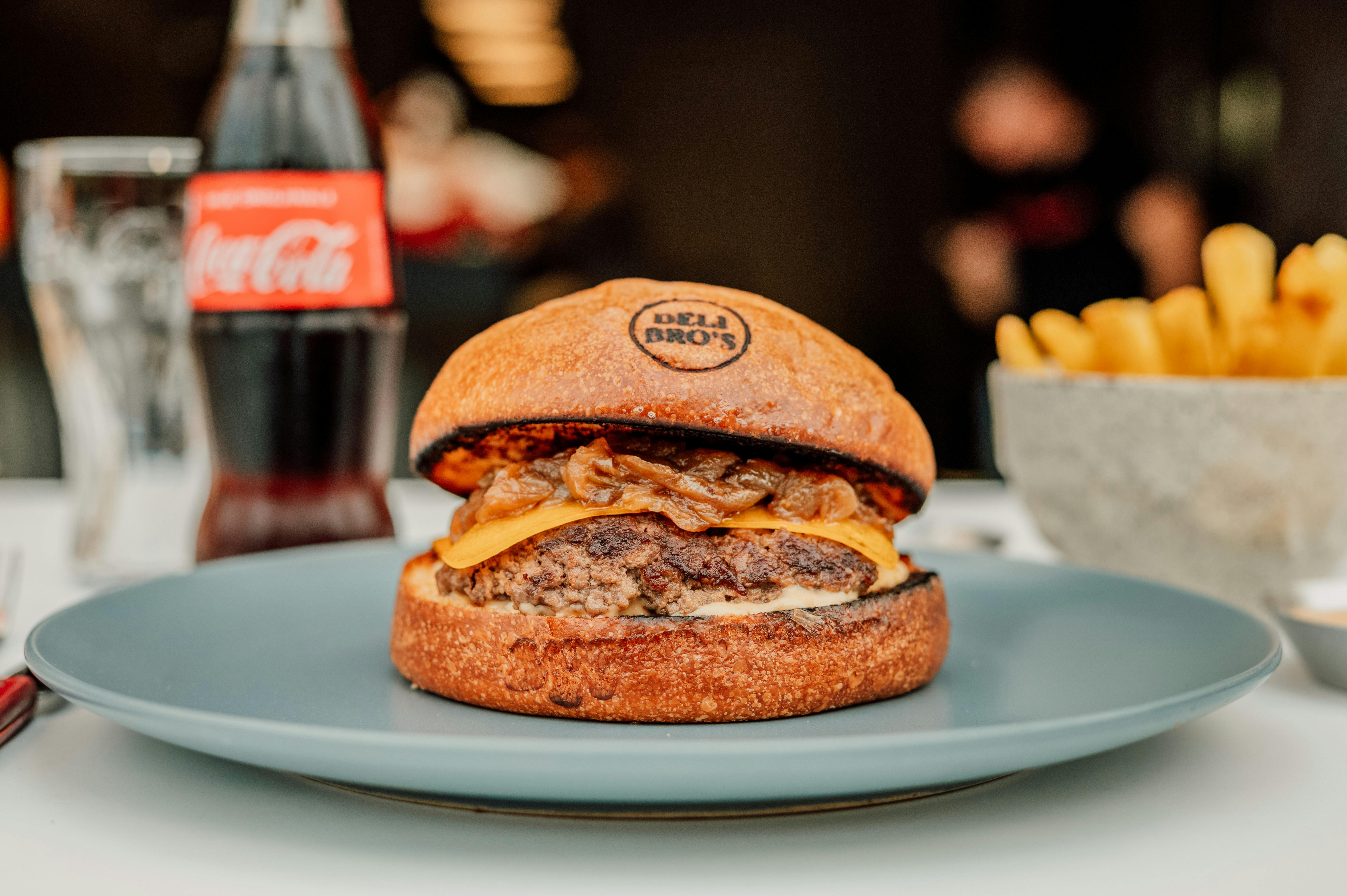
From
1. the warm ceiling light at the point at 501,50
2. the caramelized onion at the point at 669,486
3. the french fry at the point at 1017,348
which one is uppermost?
the warm ceiling light at the point at 501,50

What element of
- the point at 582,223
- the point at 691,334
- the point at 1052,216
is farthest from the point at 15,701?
the point at 1052,216

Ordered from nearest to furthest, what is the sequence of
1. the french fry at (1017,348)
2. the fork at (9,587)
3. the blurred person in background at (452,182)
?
the fork at (9,587) < the french fry at (1017,348) < the blurred person in background at (452,182)

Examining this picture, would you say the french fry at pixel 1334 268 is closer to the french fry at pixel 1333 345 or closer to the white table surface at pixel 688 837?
the french fry at pixel 1333 345

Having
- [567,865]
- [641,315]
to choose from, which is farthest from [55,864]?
[641,315]

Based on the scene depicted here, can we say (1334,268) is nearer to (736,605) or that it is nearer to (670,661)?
(736,605)

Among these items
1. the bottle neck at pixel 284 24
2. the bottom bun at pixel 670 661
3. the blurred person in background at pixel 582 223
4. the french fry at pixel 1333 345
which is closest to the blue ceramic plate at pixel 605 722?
the bottom bun at pixel 670 661
